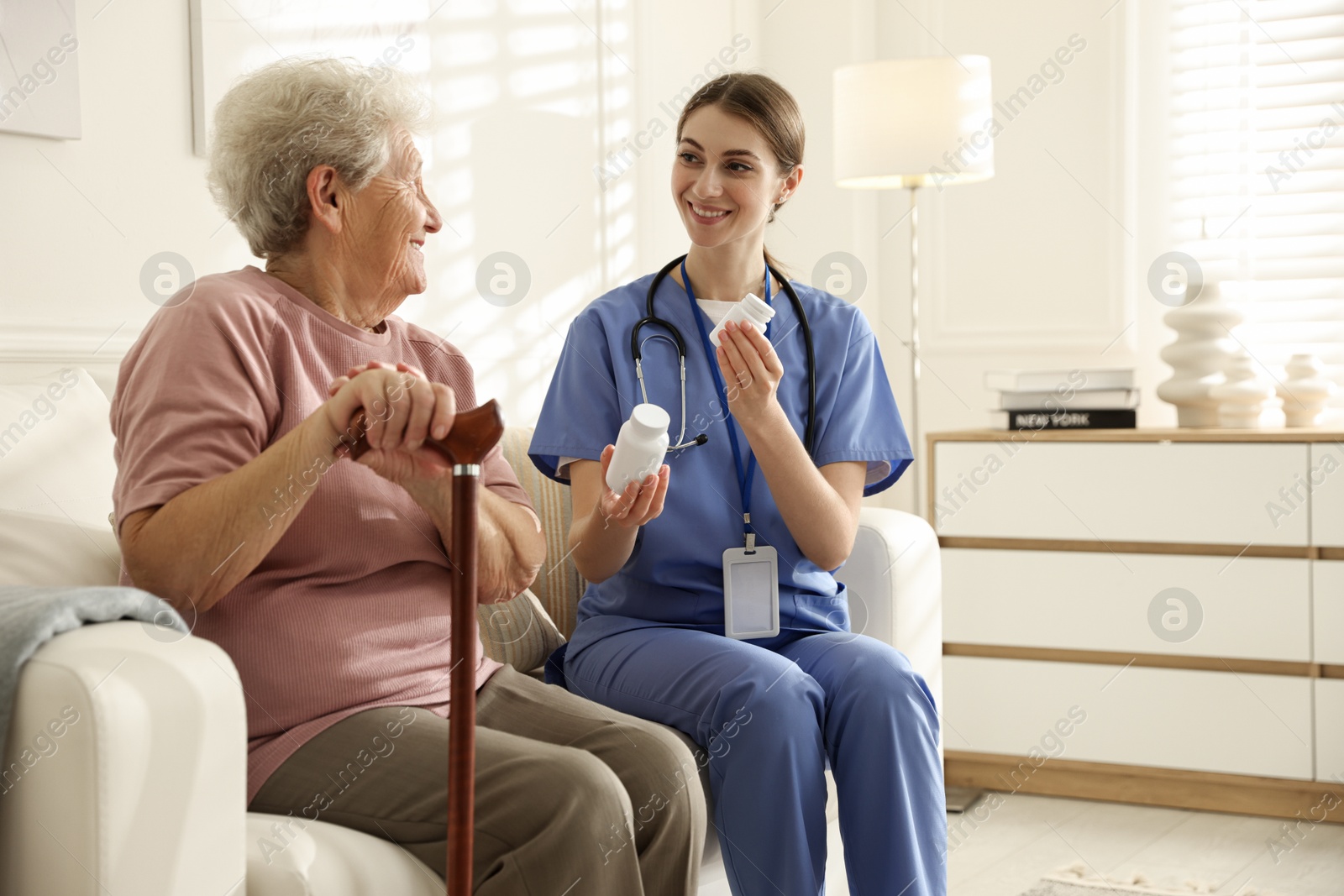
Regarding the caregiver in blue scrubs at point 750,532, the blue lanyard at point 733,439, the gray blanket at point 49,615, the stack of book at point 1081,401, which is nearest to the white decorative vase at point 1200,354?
the stack of book at point 1081,401

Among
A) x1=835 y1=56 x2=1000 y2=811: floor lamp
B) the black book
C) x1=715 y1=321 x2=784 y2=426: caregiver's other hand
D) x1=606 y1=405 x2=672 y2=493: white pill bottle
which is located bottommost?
the black book

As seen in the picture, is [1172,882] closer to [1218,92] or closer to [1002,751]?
[1002,751]

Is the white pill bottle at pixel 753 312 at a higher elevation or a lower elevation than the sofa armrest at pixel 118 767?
higher

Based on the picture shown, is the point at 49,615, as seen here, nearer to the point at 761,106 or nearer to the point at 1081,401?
the point at 761,106

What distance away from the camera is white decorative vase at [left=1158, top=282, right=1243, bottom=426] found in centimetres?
294

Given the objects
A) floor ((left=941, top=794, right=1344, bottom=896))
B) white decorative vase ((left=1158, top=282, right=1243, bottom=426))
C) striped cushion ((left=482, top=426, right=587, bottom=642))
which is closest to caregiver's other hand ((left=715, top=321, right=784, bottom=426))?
striped cushion ((left=482, top=426, right=587, bottom=642))

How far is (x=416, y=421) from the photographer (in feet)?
3.46

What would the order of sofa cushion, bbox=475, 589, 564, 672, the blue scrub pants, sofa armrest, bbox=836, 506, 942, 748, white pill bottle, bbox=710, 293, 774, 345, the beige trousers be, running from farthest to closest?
sofa armrest, bbox=836, 506, 942, 748
sofa cushion, bbox=475, 589, 564, 672
white pill bottle, bbox=710, 293, 774, 345
the blue scrub pants
the beige trousers

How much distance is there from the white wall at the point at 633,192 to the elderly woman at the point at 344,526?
468mm

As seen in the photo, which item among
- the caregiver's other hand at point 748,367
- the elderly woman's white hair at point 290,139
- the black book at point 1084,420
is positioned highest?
the elderly woman's white hair at point 290,139

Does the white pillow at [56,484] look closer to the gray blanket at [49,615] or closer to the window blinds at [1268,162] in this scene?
the gray blanket at [49,615]

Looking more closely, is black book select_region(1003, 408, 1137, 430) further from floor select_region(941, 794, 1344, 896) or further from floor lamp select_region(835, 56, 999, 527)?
floor select_region(941, 794, 1344, 896)

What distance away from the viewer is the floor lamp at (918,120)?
9.35ft

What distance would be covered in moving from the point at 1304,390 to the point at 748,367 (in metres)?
1.96
